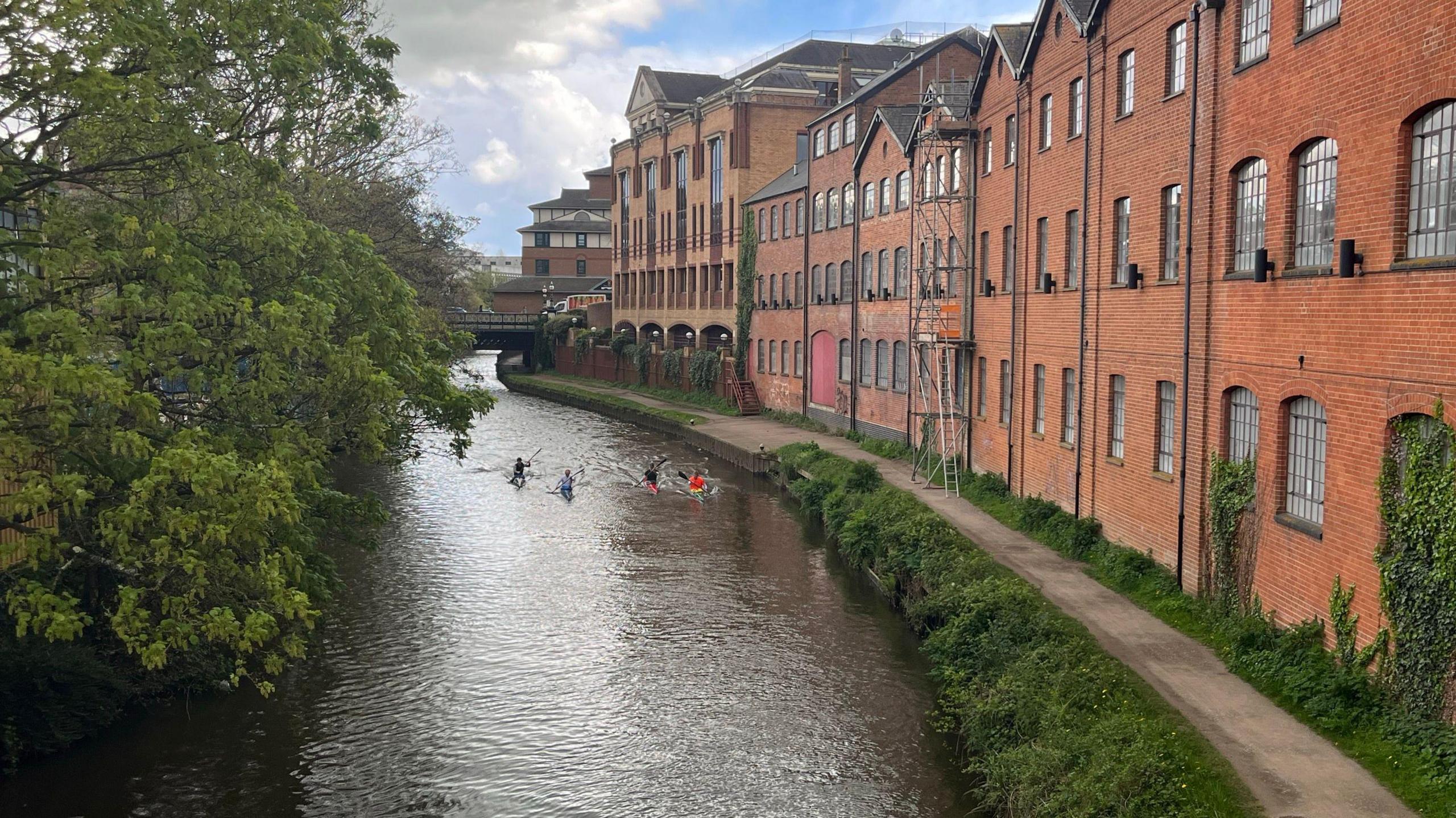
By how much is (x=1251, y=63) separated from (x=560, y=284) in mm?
89394

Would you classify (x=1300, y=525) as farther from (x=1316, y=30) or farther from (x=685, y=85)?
(x=685, y=85)

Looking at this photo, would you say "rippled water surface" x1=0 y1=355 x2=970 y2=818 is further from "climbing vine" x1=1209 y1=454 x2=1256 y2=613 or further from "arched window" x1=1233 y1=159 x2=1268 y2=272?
"arched window" x1=1233 y1=159 x2=1268 y2=272

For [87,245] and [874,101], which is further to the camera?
[874,101]

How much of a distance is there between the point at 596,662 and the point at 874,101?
28.0m

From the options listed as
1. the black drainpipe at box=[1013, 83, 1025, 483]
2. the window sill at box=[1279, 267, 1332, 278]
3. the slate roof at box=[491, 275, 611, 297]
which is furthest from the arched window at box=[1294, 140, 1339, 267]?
the slate roof at box=[491, 275, 611, 297]

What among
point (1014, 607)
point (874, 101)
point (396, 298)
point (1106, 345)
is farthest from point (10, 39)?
point (874, 101)

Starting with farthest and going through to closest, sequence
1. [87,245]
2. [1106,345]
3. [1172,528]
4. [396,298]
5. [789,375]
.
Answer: [789,375]
[1106,345]
[1172,528]
[396,298]
[87,245]

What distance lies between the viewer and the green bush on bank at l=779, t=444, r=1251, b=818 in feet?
34.3

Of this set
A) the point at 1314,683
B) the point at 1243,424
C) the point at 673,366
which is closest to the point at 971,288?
the point at 1243,424

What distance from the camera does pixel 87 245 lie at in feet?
35.7

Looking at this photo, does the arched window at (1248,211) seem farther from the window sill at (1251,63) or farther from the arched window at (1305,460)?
the arched window at (1305,460)

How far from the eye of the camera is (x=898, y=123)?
35000mm

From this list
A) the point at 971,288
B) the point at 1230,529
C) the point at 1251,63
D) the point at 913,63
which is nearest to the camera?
the point at 1251,63

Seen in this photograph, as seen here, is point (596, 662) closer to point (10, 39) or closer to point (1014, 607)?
point (1014, 607)
